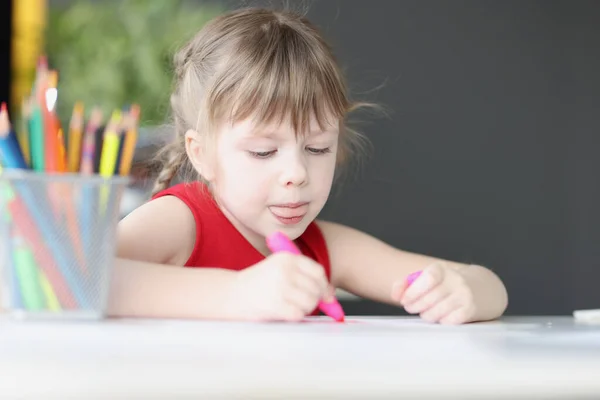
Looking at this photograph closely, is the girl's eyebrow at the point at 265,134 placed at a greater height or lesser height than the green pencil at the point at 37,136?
greater

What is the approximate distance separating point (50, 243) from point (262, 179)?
1.78 feet

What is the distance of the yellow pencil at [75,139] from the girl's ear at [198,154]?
598mm

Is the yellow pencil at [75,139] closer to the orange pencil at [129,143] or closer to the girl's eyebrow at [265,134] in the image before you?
the orange pencil at [129,143]

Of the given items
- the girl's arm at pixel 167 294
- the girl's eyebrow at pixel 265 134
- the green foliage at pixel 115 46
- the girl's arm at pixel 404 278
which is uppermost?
the green foliage at pixel 115 46

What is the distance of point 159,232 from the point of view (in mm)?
1164

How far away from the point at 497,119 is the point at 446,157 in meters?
0.27

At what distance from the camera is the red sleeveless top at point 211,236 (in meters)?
1.30

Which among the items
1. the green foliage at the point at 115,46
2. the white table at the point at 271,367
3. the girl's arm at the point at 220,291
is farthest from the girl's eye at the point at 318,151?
the green foliage at the point at 115,46

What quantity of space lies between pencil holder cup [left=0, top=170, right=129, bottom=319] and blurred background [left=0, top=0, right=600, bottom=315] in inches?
106

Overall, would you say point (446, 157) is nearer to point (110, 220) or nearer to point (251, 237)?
point (251, 237)

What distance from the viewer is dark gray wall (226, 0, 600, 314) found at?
11.2 feet

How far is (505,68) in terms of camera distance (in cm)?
352

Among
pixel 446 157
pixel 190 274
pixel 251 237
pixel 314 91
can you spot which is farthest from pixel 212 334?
pixel 446 157

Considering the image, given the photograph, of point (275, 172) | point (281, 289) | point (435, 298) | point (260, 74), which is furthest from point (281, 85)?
point (281, 289)
